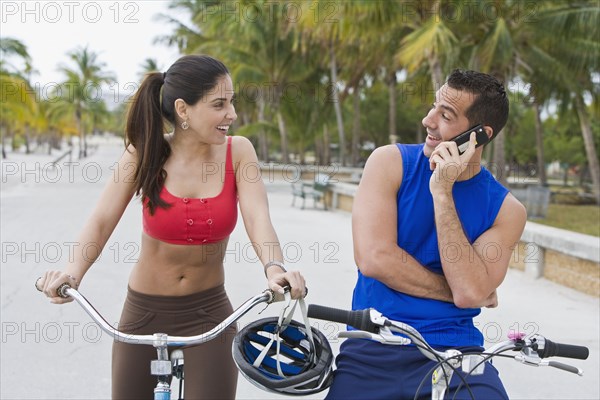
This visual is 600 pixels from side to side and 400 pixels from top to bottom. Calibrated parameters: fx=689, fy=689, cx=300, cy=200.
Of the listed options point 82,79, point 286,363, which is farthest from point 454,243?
point 82,79

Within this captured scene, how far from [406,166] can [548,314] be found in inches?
215

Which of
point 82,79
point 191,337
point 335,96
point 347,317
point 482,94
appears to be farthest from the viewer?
point 82,79

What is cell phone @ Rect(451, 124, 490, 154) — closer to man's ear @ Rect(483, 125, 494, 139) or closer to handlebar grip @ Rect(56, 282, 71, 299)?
man's ear @ Rect(483, 125, 494, 139)

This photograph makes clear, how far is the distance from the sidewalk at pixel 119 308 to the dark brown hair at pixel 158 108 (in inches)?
14.7

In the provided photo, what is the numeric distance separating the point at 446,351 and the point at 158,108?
1.45m

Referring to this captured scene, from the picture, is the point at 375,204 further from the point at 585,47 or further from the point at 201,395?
the point at 585,47

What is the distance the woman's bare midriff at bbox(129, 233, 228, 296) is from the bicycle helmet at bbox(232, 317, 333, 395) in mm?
591

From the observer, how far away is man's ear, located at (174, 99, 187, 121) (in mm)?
2648

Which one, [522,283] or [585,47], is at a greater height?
[585,47]

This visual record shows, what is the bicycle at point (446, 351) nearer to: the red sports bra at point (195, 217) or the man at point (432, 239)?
the man at point (432, 239)

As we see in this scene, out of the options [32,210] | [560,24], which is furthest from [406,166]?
[560,24]

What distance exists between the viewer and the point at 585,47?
19.9 m

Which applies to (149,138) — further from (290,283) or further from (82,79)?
(82,79)

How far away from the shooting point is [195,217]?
2.66m
